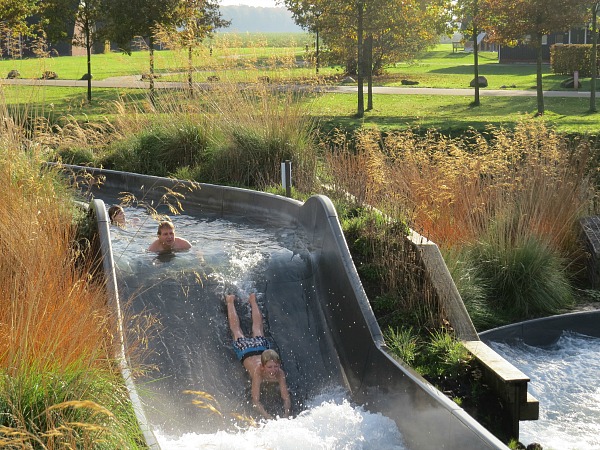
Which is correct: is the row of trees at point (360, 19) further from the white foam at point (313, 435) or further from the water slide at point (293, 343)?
the white foam at point (313, 435)

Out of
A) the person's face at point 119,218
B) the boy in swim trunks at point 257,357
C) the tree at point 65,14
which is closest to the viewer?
the boy in swim trunks at point 257,357

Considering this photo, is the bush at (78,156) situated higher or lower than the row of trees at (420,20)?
lower

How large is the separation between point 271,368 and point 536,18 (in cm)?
1429

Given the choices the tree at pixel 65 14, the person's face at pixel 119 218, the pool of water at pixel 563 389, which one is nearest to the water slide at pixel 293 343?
the pool of water at pixel 563 389

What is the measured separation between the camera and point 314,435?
5676 millimetres

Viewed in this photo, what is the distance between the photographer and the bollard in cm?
916

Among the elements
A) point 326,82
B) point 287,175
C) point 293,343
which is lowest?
point 293,343

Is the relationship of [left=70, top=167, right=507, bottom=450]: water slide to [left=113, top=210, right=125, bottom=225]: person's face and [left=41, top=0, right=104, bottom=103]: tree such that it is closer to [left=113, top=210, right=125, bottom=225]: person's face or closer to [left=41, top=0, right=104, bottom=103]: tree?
[left=113, top=210, right=125, bottom=225]: person's face

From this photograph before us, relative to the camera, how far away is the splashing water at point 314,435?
5508 mm

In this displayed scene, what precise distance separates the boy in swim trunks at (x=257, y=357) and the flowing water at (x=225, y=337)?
84 mm

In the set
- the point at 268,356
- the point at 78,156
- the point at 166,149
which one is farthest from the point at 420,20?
the point at 268,356

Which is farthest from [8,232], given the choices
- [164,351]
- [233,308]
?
[233,308]

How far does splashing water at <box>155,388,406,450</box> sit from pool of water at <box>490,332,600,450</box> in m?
0.97

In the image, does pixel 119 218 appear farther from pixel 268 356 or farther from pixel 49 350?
pixel 49 350
